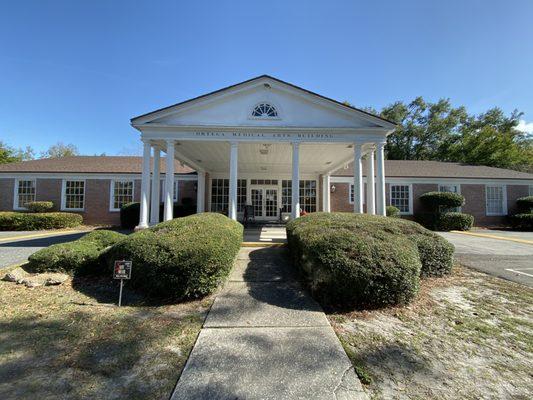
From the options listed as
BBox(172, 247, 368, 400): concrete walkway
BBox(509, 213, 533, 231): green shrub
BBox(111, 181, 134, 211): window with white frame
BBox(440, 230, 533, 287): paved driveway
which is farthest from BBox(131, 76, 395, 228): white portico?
BBox(509, 213, 533, 231): green shrub

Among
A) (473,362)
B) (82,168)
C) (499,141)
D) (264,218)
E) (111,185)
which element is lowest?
(473,362)

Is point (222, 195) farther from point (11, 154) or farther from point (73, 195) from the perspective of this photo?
point (11, 154)

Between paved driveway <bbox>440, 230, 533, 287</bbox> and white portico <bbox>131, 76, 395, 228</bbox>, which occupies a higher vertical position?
white portico <bbox>131, 76, 395, 228</bbox>

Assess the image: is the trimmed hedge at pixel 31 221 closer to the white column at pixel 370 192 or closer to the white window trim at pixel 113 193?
the white window trim at pixel 113 193

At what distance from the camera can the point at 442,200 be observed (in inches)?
626

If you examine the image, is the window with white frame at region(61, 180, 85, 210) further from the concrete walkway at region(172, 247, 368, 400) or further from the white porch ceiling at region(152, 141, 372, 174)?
the concrete walkway at region(172, 247, 368, 400)

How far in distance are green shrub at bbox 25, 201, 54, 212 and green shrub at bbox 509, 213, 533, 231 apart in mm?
28595

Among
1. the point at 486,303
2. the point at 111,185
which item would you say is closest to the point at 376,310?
the point at 486,303

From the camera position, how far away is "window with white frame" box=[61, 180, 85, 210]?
16734mm

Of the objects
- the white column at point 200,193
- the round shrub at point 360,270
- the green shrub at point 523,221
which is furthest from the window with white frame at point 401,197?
the round shrub at point 360,270

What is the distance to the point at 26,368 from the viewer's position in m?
2.66

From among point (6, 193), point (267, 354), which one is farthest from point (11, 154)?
point (267, 354)

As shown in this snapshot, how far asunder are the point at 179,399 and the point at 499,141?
124 feet

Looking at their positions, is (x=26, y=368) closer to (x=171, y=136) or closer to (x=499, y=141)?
(x=171, y=136)
